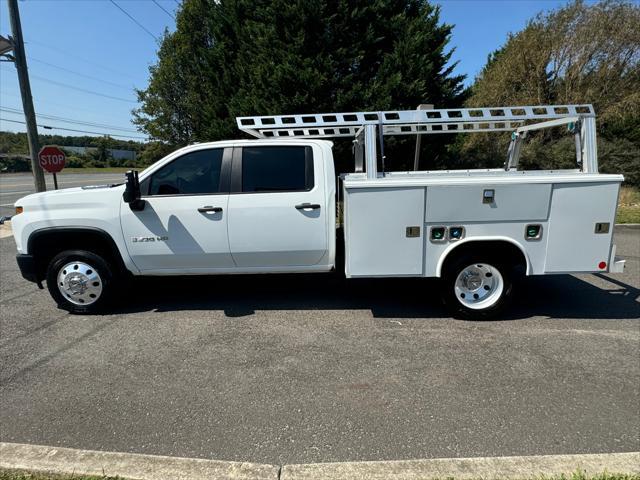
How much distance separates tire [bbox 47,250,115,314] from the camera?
4715 mm

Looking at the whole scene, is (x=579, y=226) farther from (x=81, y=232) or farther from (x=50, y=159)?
(x=50, y=159)

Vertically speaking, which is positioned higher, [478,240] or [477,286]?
[478,240]

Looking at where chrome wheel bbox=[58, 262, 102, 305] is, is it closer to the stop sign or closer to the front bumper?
the front bumper

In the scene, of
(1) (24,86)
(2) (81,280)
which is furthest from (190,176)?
(1) (24,86)

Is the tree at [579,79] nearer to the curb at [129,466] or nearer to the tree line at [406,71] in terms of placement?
the tree line at [406,71]

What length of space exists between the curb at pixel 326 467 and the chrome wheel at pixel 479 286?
84.7 inches

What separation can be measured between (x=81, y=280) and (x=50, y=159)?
8595 millimetres

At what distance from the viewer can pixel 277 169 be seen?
4578 millimetres

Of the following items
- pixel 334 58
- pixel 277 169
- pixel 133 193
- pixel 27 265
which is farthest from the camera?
pixel 334 58

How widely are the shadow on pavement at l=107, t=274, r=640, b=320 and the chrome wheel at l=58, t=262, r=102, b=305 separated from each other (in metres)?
0.38

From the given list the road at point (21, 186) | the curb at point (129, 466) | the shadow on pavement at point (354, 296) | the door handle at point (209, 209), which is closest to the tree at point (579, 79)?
the shadow on pavement at point (354, 296)

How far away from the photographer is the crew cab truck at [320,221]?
13.8 feet

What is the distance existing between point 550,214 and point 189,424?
12.6ft

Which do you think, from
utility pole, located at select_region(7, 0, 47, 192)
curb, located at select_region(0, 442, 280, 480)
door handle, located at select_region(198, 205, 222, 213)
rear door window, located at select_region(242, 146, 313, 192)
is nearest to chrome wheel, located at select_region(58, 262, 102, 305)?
door handle, located at select_region(198, 205, 222, 213)
